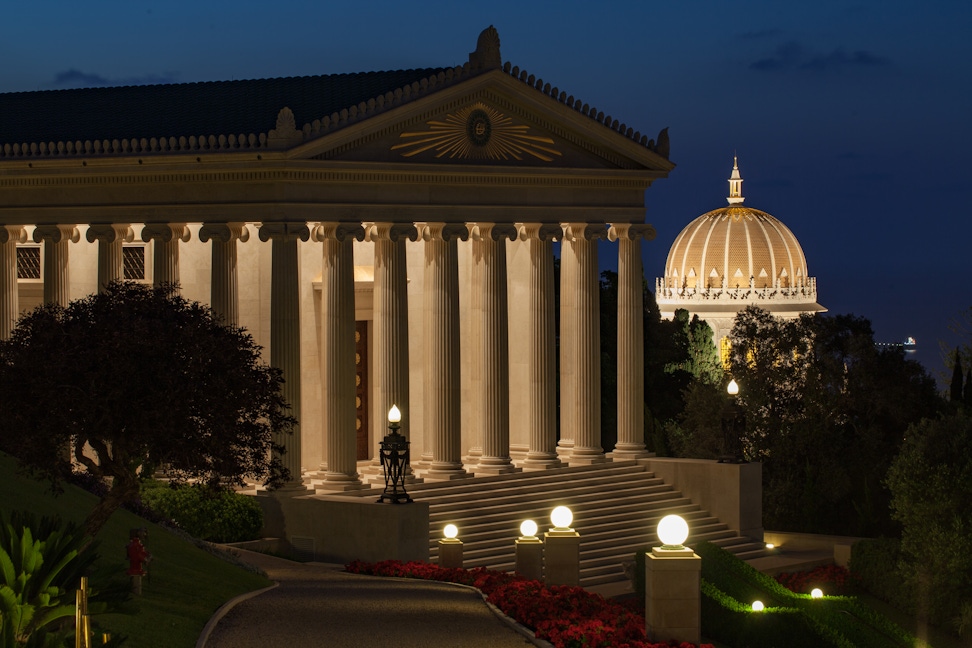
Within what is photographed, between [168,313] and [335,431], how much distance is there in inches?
667

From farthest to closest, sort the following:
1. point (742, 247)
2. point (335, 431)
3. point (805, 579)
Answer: point (742, 247) → point (805, 579) → point (335, 431)

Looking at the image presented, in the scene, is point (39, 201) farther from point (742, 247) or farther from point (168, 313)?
point (742, 247)

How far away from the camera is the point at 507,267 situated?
60.0 meters

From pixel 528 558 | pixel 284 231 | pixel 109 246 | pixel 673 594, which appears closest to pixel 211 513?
pixel 284 231

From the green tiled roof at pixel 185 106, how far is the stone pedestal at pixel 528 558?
15.1 m

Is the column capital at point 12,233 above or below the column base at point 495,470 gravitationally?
above

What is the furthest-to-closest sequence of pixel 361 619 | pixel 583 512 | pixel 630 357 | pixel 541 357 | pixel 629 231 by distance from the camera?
1. pixel 630 357
2. pixel 629 231
3. pixel 541 357
4. pixel 583 512
5. pixel 361 619

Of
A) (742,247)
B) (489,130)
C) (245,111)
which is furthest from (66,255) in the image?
(742,247)

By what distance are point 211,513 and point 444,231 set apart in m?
11.0

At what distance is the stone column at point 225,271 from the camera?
→ 5141cm

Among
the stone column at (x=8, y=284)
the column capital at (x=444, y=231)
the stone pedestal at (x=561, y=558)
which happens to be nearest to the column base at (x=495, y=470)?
the column capital at (x=444, y=231)

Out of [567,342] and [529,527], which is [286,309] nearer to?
[567,342]

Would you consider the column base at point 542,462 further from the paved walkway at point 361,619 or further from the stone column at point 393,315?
the paved walkway at point 361,619

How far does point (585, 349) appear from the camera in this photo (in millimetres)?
57938
